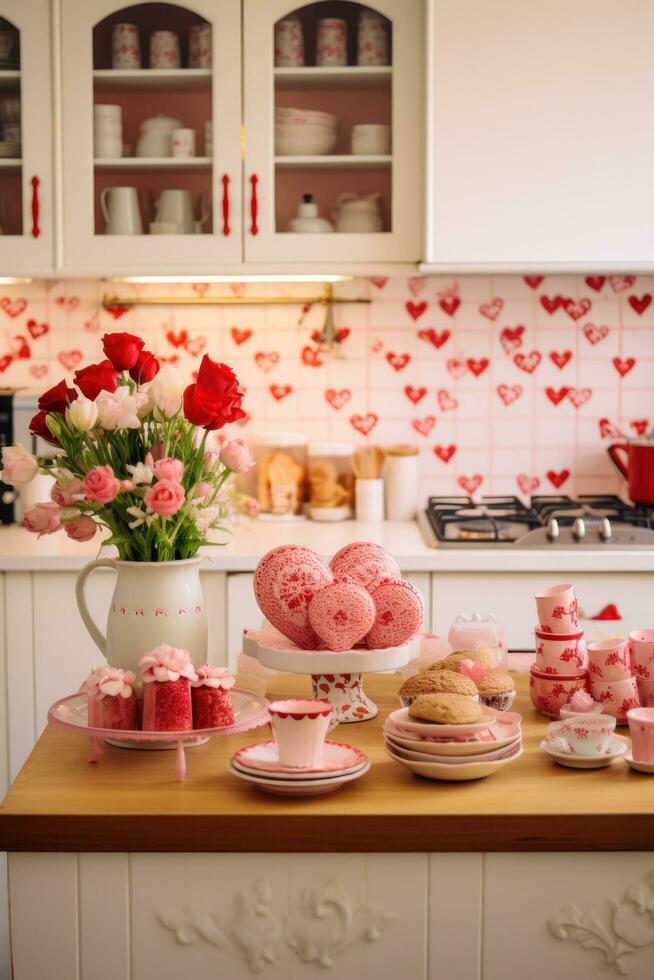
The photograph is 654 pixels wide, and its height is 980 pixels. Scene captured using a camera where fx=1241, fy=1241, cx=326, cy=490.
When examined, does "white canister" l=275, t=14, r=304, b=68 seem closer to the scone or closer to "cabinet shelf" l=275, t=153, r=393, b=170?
"cabinet shelf" l=275, t=153, r=393, b=170

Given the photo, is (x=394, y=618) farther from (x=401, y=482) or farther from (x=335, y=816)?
(x=401, y=482)

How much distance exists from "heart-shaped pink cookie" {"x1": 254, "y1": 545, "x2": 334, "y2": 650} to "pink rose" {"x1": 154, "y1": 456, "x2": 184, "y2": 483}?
211 millimetres

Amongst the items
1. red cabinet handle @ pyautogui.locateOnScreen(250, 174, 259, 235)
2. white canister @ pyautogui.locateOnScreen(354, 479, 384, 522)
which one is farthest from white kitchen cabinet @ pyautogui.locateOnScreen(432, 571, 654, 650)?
red cabinet handle @ pyautogui.locateOnScreen(250, 174, 259, 235)

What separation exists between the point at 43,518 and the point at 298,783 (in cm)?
48

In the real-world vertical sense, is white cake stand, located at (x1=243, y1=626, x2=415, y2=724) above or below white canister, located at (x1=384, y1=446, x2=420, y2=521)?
below

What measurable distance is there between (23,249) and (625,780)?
2.15 meters

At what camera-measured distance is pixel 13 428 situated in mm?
3211

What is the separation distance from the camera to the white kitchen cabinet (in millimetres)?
2828

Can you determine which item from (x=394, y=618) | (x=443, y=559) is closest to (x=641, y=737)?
(x=394, y=618)

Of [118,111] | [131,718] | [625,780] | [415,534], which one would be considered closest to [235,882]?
[131,718]

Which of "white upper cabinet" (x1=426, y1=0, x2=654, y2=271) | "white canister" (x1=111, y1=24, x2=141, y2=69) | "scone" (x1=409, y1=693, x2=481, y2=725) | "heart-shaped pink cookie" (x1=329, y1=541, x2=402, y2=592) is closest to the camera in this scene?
"scone" (x1=409, y1=693, x2=481, y2=725)

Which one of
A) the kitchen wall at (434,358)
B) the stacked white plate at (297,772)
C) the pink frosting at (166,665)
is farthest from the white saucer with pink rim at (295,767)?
the kitchen wall at (434,358)

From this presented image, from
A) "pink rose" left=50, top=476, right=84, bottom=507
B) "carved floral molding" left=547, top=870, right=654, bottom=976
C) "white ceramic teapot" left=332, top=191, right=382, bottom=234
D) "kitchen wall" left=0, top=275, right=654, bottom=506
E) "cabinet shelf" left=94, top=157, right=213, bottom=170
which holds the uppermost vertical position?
"cabinet shelf" left=94, top=157, right=213, bottom=170

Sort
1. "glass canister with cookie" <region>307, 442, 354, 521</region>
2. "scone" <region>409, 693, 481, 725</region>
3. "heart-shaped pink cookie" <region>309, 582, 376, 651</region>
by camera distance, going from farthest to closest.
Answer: "glass canister with cookie" <region>307, 442, 354, 521</region>
"heart-shaped pink cookie" <region>309, 582, 376, 651</region>
"scone" <region>409, 693, 481, 725</region>
